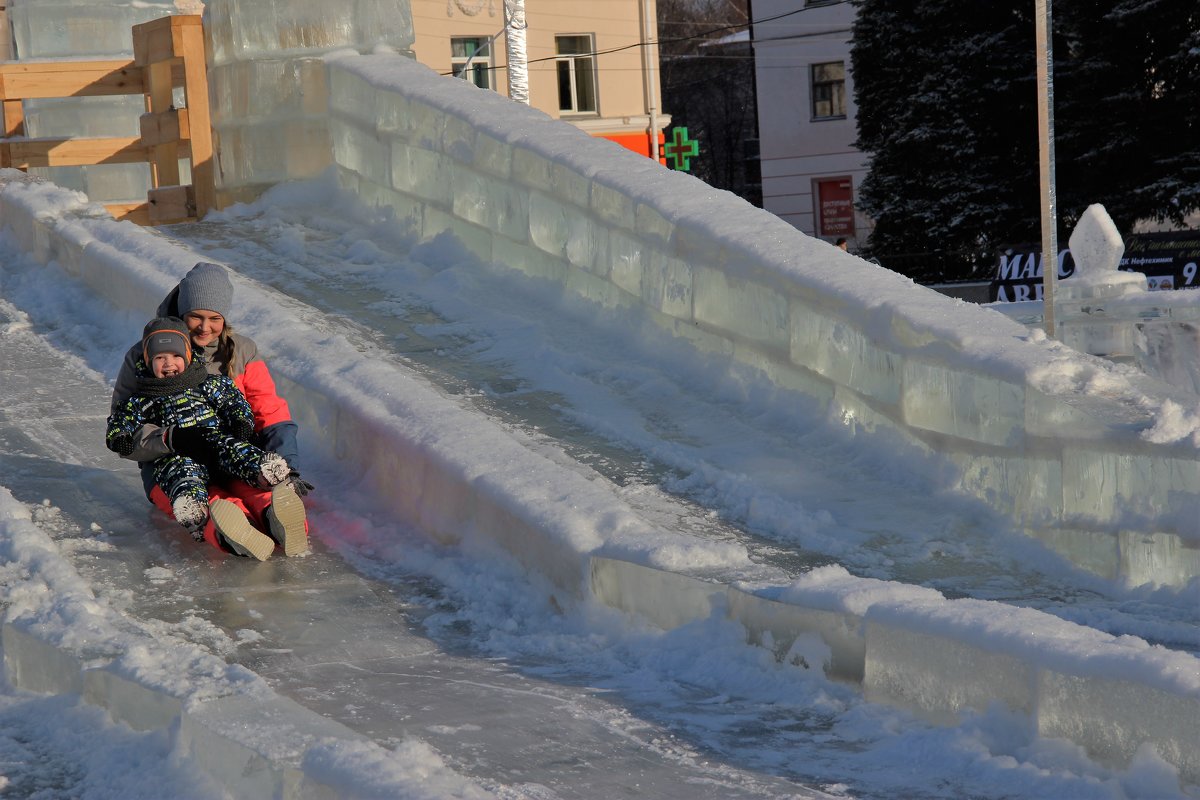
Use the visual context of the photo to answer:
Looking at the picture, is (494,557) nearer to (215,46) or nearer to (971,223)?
(215,46)

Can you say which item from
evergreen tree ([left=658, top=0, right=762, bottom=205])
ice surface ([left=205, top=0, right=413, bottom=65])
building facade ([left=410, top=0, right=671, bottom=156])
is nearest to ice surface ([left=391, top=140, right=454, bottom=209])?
ice surface ([left=205, top=0, right=413, bottom=65])

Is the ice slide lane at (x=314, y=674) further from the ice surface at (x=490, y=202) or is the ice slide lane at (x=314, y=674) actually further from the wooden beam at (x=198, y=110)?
the wooden beam at (x=198, y=110)

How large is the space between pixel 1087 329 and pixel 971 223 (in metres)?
18.0

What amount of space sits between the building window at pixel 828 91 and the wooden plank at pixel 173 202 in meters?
28.3

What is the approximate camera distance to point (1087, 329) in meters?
7.57

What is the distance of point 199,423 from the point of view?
480cm

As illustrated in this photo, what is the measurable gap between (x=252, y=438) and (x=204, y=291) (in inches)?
21.6

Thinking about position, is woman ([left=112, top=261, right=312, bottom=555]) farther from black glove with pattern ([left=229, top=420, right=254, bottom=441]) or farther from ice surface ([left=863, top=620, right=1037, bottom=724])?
ice surface ([left=863, top=620, right=1037, bottom=724])

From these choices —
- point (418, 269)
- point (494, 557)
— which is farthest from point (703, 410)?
point (418, 269)

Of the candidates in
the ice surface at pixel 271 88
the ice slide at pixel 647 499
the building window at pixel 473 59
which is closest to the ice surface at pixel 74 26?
the ice surface at pixel 271 88

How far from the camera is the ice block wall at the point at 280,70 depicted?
28.9ft

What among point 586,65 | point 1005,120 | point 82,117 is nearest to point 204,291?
point 82,117

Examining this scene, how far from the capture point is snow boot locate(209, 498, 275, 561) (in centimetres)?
446

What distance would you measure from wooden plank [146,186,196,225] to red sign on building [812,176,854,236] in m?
27.7
